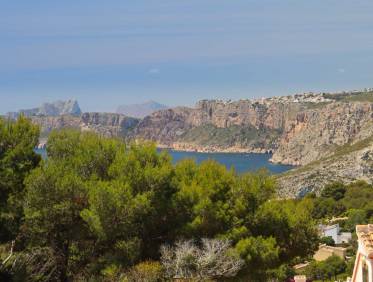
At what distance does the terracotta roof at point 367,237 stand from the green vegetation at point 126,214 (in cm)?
521

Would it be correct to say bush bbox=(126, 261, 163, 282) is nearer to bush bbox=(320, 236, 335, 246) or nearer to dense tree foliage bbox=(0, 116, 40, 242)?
dense tree foliage bbox=(0, 116, 40, 242)

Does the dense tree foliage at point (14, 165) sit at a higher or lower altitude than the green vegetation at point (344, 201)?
higher

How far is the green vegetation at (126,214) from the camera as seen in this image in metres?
12.1

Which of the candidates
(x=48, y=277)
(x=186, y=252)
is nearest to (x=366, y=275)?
(x=186, y=252)

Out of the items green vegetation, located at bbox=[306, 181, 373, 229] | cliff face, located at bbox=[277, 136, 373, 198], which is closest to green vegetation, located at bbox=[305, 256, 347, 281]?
green vegetation, located at bbox=[306, 181, 373, 229]

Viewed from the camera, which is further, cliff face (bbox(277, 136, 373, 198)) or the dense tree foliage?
cliff face (bbox(277, 136, 373, 198))

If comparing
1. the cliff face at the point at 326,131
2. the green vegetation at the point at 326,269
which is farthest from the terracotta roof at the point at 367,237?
the cliff face at the point at 326,131

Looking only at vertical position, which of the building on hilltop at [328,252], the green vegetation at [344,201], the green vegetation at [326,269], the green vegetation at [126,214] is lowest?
the building on hilltop at [328,252]

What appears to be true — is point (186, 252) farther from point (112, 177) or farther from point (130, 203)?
→ point (112, 177)

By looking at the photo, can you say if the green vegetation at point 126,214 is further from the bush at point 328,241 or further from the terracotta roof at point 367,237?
the bush at point 328,241

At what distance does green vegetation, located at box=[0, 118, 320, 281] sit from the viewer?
1213 cm

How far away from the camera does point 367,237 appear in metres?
6.58

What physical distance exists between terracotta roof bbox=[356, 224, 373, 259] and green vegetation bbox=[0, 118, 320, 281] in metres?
5.21

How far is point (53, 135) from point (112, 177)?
2756mm
